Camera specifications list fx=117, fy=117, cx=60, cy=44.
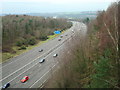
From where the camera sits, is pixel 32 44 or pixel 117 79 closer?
pixel 117 79

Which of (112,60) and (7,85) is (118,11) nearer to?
(112,60)

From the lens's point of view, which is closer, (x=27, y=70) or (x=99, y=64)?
(x=99, y=64)

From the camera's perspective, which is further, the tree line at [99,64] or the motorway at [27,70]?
the motorway at [27,70]

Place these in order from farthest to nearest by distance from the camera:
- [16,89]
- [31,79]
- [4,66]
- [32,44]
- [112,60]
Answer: [32,44] → [4,66] → [31,79] → [16,89] → [112,60]

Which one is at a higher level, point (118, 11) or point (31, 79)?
point (118, 11)

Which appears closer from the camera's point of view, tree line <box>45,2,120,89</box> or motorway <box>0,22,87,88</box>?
tree line <box>45,2,120,89</box>

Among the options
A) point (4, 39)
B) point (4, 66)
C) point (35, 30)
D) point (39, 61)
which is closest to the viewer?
point (4, 66)

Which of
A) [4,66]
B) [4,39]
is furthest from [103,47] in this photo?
[4,39]

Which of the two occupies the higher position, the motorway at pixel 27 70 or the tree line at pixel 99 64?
the tree line at pixel 99 64

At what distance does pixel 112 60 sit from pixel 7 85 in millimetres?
10893

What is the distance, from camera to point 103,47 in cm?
909

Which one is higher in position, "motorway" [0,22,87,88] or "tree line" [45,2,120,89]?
"tree line" [45,2,120,89]

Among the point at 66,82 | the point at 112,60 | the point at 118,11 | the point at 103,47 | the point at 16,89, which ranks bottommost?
the point at 16,89

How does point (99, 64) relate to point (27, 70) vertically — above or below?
above
